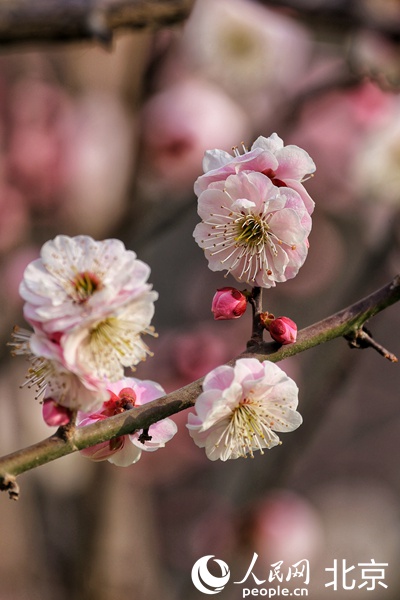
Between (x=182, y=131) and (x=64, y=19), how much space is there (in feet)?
2.59

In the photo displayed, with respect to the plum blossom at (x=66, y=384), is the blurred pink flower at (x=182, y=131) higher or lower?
higher

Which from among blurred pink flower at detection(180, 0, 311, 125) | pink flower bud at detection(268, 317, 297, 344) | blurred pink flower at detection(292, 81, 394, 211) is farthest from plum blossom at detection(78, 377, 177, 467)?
blurred pink flower at detection(180, 0, 311, 125)

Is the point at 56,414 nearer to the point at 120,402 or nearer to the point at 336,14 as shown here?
the point at 120,402

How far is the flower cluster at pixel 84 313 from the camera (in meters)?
0.51

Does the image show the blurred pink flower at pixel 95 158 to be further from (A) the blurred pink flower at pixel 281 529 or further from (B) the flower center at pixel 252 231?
(B) the flower center at pixel 252 231

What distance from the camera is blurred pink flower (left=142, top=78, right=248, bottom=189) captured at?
5.66ft

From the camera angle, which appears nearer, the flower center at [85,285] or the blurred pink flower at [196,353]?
the flower center at [85,285]

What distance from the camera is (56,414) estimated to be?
0.53 metres

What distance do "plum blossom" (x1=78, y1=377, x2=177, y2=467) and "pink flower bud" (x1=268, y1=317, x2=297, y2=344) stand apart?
0.10 m

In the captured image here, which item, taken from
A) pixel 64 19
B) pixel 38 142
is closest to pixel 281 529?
pixel 38 142

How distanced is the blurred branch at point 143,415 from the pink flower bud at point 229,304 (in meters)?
0.04

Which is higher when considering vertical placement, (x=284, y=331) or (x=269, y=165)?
(x=269, y=165)

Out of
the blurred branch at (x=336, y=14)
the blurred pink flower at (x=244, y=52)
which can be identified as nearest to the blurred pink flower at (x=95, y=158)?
the blurred pink flower at (x=244, y=52)

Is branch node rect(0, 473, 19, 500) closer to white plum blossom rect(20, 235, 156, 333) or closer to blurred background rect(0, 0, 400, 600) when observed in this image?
white plum blossom rect(20, 235, 156, 333)
